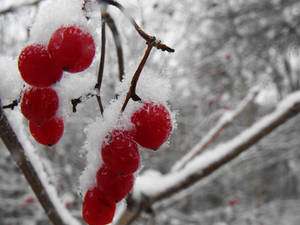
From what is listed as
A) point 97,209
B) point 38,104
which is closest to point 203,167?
point 97,209

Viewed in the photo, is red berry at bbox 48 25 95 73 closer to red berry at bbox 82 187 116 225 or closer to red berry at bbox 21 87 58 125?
red berry at bbox 21 87 58 125

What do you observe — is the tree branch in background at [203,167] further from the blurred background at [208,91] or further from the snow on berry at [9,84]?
the blurred background at [208,91]

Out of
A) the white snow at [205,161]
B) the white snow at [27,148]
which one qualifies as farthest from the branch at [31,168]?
the white snow at [205,161]

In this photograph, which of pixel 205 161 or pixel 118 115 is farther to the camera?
pixel 205 161

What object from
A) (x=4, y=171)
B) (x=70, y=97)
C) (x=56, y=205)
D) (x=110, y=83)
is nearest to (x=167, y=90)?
(x=70, y=97)

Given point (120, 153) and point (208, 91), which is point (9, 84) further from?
point (208, 91)
